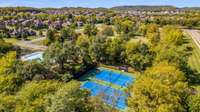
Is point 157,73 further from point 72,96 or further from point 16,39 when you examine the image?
point 16,39

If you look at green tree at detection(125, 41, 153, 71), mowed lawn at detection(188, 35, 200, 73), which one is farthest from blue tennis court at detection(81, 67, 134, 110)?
mowed lawn at detection(188, 35, 200, 73)

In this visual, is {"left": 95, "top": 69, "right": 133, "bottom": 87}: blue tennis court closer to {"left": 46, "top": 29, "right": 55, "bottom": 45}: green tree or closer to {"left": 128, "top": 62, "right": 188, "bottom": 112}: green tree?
{"left": 128, "top": 62, "right": 188, "bottom": 112}: green tree

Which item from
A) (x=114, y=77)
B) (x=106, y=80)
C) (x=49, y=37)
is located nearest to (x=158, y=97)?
(x=106, y=80)

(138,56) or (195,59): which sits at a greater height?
(138,56)

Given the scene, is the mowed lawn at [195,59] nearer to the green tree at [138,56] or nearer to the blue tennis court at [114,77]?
the green tree at [138,56]

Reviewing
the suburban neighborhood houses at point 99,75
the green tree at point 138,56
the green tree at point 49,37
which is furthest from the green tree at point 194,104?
the green tree at point 49,37

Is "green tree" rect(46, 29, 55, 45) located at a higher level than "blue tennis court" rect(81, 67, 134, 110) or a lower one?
higher

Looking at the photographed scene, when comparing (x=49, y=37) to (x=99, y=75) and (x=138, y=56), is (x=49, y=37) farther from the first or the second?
(x=138, y=56)

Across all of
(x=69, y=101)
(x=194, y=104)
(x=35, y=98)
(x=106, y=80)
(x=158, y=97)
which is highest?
(x=69, y=101)
